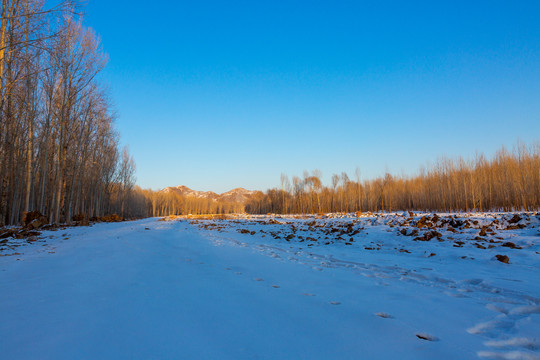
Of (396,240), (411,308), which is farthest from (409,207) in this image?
(411,308)

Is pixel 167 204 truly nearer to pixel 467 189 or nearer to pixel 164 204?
pixel 164 204

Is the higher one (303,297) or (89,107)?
(89,107)

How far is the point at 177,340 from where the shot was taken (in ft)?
5.00

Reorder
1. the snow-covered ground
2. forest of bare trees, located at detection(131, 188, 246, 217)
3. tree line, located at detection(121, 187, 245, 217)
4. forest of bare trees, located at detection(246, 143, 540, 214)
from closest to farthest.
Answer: the snow-covered ground < forest of bare trees, located at detection(246, 143, 540, 214) < tree line, located at detection(121, 187, 245, 217) < forest of bare trees, located at detection(131, 188, 246, 217)

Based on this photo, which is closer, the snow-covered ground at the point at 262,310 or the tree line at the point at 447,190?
the snow-covered ground at the point at 262,310

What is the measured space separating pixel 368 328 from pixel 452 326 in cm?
64

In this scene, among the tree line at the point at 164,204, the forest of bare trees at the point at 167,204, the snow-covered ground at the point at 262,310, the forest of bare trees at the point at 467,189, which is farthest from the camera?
the forest of bare trees at the point at 167,204

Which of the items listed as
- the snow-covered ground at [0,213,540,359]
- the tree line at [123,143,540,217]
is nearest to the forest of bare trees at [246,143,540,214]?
the tree line at [123,143,540,217]

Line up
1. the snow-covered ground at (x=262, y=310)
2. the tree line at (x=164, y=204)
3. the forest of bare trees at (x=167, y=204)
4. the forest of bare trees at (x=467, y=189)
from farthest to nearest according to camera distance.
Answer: the forest of bare trees at (x=167, y=204) → the tree line at (x=164, y=204) → the forest of bare trees at (x=467, y=189) → the snow-covered ground at (x=262, y=310)

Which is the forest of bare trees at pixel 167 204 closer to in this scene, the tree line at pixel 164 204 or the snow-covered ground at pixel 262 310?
the tree line at pixel 164 204

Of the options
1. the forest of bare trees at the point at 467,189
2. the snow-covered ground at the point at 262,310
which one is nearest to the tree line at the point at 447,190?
the forest of bare trees at the point at 467,189

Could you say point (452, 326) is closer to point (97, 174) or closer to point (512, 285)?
point (512, 285)

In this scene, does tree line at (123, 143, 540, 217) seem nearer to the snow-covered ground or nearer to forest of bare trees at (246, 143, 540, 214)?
forest of bare trees at (246, 143, 540, 214)

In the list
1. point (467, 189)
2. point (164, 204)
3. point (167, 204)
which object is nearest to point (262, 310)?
point (467, 189)
